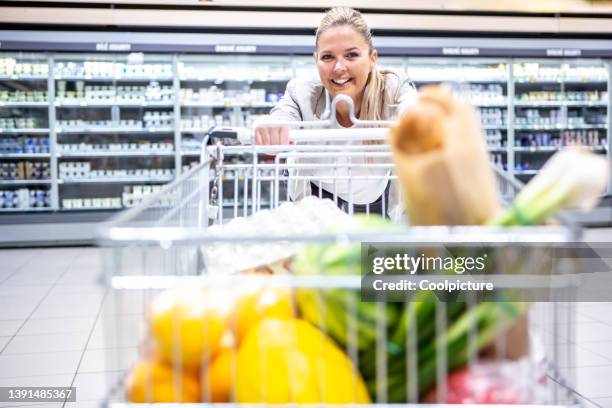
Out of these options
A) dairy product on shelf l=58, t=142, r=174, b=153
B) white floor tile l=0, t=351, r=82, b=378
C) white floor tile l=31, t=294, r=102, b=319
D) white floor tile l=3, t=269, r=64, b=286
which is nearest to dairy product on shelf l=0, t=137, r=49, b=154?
dairy product on shelf l=58, t=142, r=174, b=153

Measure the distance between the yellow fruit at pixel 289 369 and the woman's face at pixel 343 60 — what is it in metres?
1.18

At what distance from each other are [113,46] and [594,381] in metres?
5.09

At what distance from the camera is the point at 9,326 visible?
10.6 ft

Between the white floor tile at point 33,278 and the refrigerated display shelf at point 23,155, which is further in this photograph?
the refrigerated display shelf at point 23,155

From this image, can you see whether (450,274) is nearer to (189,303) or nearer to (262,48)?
(189,303)

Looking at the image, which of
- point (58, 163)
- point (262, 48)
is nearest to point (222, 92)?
point (262, 48)

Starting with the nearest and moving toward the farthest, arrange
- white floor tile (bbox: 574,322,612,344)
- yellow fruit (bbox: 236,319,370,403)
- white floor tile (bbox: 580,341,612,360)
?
1. yellow fruit (bbox: 236,319,370,403)
2. white floor tile (bbox: 580,341,612,360)
3. white floor tile (bbox: 574,322,612,344)

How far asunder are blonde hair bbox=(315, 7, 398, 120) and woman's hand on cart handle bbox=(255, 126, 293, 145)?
1.29ft

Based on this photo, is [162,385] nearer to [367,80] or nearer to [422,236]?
[422,236]

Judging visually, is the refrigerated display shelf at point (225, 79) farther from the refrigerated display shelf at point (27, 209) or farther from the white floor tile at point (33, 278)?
the white floor tile at point (33, 278)

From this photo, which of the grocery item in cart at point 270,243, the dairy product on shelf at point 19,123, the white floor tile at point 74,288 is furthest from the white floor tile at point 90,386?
the dairy product on shelf at point 19,123

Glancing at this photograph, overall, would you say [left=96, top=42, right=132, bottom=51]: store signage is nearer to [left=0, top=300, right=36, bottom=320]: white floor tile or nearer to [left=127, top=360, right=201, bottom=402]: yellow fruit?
[left=0, top=300, right=36, bottom=320]: white floor tile

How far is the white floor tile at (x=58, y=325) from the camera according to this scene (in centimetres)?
316

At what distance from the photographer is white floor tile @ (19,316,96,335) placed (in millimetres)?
3160
